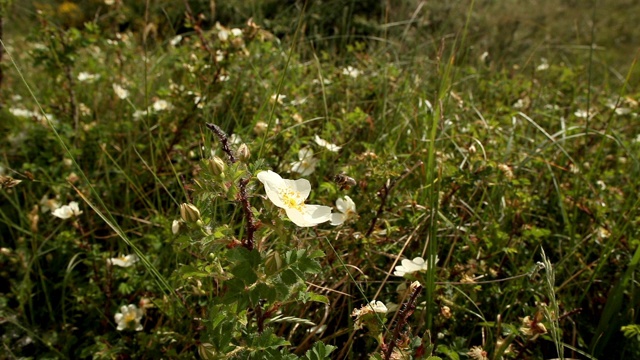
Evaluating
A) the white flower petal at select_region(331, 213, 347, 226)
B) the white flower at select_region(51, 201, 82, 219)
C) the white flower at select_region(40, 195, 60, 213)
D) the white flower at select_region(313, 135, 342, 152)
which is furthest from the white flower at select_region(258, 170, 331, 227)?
the white flower at select_region(40, 195, 60, 213)

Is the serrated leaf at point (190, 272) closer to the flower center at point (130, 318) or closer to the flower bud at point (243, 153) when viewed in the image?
the flower bud at point (243, 153)

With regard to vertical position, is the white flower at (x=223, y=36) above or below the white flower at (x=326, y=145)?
above

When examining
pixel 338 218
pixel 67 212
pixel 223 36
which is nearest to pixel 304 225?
pixel 338 218

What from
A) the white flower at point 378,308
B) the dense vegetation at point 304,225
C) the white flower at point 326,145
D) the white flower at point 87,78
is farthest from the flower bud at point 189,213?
the white flower at point 87,78

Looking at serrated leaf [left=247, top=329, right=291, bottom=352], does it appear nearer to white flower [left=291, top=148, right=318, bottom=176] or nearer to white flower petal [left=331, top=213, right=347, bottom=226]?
white flower petal [left=331, top=213, right=347, bottom=226]

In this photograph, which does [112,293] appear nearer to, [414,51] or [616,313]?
[616,313]

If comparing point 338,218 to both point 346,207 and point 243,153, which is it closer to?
point 346,207
